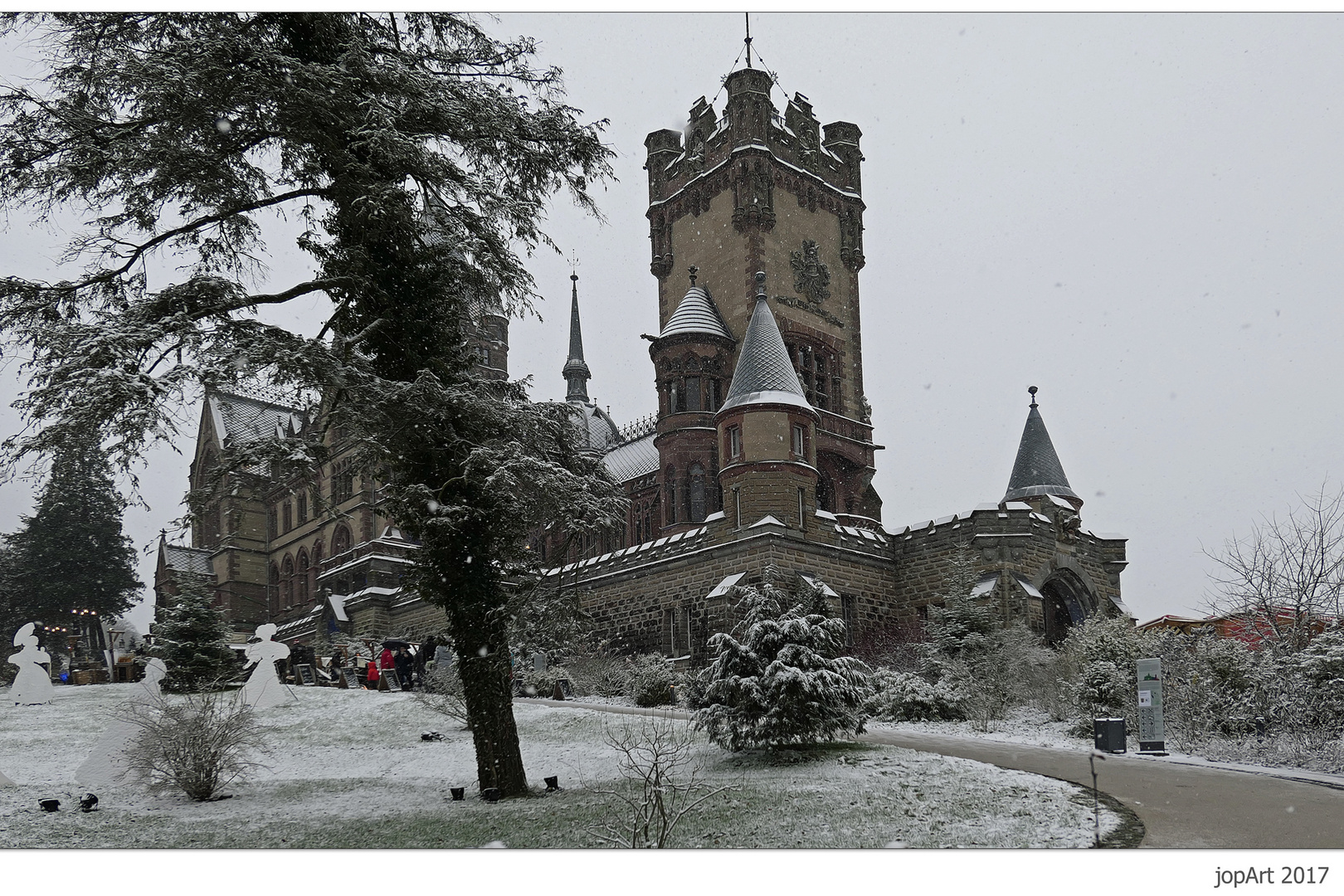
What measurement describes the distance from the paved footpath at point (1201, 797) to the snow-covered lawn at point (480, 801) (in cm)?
55

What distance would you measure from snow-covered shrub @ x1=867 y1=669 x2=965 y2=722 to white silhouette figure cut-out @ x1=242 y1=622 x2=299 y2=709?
29.5 feet

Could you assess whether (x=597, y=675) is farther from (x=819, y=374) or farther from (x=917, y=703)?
(x=819, y=374)

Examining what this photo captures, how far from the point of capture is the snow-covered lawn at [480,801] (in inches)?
411

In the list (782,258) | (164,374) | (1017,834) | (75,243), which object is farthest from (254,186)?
(782,258)

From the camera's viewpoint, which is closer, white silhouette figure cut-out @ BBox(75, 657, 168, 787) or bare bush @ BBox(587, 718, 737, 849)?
bare bush @ BBox(587, 718, 737, 849)

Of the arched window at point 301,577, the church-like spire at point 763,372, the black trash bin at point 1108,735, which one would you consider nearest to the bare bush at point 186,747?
the arched window at point 301,577

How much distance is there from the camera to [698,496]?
33219 mm

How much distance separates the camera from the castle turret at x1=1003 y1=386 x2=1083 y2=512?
117 ft

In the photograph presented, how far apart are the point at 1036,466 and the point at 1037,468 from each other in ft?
0.20

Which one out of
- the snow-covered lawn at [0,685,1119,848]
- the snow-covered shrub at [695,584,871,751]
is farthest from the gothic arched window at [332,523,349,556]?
the snow-covered shrub at [695,584,871,751]

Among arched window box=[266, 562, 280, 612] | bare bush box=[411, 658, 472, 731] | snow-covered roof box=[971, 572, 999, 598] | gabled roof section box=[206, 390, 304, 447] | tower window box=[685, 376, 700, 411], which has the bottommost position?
bare bush box=[411, 658, 472, 731]

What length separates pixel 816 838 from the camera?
33.8ft

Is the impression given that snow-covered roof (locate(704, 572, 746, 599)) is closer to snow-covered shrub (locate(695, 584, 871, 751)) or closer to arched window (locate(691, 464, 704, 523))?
arched window (locate(691, 464, 704, 523))

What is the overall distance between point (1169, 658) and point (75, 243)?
16.1 m
